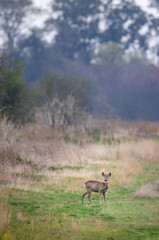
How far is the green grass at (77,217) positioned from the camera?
8.12m

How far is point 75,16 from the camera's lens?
64.1 metres

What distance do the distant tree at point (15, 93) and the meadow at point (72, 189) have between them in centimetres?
Result: 94

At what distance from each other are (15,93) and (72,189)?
11.6m

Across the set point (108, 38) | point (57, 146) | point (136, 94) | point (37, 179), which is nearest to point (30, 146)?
point (57, 146)

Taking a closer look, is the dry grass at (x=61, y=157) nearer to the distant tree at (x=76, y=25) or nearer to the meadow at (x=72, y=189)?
the meadow at (x=72, y=189)

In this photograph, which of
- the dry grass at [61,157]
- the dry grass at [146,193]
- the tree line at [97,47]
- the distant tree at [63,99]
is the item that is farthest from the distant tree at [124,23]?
the dry grass at [146,193]

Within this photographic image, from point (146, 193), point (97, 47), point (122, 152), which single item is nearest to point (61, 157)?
point (122, 152)

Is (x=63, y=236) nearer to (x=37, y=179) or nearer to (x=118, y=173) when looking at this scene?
(x=37, y=179)

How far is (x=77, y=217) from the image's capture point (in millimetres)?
9289

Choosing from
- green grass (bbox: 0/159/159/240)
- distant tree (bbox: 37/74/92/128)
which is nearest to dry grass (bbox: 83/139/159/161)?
distant tree (bbox: 37/74/92/128)

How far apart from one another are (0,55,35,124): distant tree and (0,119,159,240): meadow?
0.94m

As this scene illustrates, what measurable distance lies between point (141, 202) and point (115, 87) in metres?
48.5

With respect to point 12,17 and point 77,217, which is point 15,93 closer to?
point 77,217

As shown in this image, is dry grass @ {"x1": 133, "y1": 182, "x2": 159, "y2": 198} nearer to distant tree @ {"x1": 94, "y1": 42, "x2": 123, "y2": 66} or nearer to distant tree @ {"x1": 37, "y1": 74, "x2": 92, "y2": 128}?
distant tree @ {"x1": 37, "y1": 74, "x2": 92, "y2": 128}
